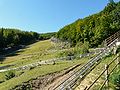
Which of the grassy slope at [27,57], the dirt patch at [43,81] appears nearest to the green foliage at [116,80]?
the dirt patch at [43,81]

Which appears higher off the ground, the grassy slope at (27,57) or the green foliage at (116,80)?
the green foliage at (116,80)

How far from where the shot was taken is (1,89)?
44.1m

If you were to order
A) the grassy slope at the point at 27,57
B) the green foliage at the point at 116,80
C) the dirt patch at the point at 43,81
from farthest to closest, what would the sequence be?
the grassy slope at the point at 27,57 < the dirt patch at the point at 43,81 < the green foliage at the point at 116,80

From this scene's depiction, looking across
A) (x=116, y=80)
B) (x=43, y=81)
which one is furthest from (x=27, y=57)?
(x=116, y=80)

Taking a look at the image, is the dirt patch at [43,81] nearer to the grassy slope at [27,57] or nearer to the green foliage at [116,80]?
the green foliage at [116,80]

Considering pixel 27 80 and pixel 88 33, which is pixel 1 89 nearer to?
pixel 27 80

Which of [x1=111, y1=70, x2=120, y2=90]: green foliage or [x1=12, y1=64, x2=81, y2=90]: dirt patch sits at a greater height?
[x1=111, y1=70, x2=120, y2=90]: green foliage

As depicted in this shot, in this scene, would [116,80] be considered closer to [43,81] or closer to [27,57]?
[43,81]

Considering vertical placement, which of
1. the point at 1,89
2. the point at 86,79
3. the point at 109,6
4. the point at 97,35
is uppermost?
the point at 109,6

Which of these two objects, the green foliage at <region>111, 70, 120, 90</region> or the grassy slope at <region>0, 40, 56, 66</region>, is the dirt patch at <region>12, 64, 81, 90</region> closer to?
the green foliage at <region>111, 70, 120, 90</region>

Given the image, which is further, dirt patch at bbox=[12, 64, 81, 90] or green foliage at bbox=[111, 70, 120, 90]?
dirt patch at bbox=[12, 64, 81, 90]

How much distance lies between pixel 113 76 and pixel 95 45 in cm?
Answer: 5283

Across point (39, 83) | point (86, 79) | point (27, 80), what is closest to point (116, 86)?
point (86, 79)

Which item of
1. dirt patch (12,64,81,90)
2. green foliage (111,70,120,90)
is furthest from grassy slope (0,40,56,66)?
green foliage (111,70,120,90)
